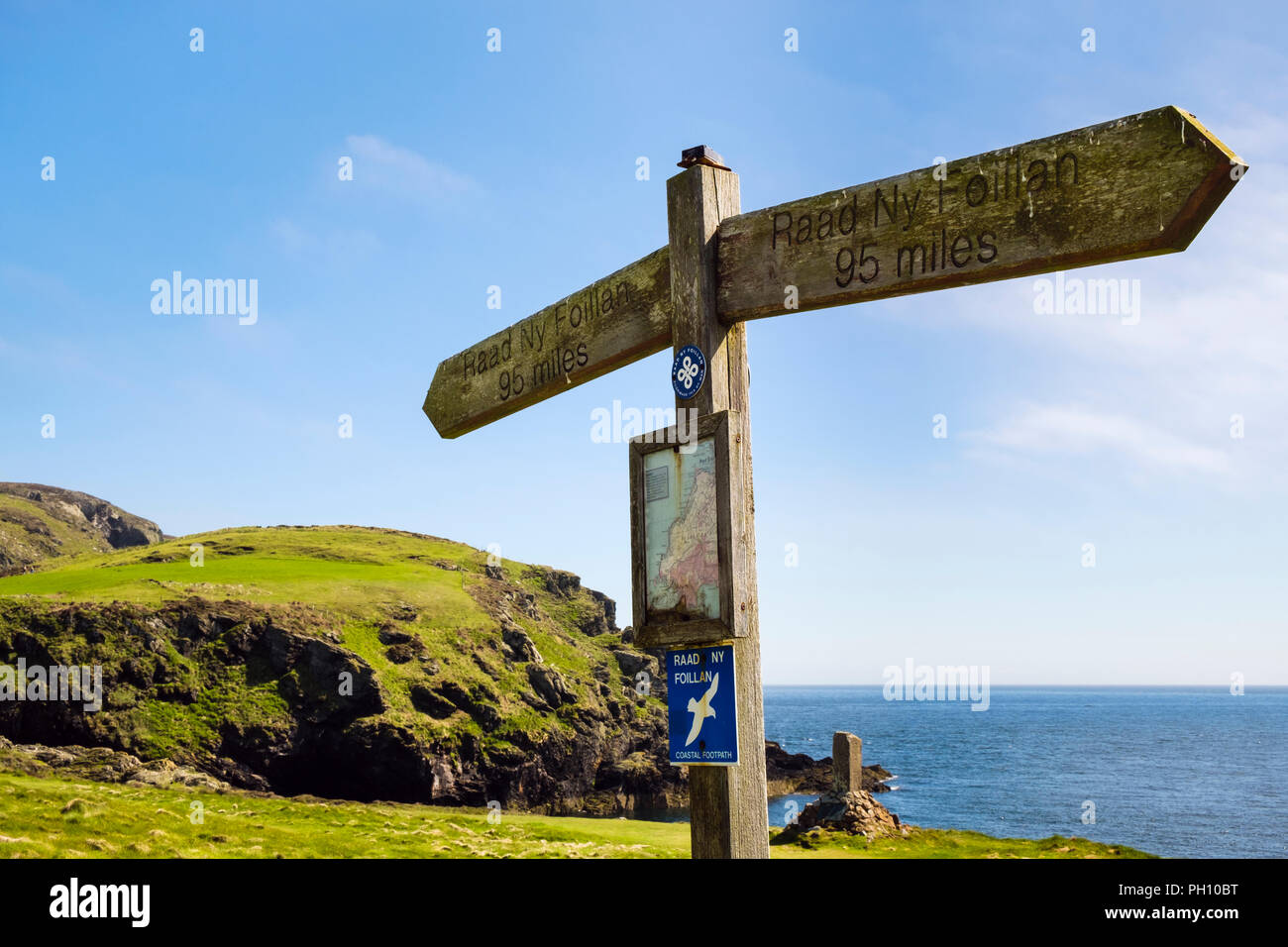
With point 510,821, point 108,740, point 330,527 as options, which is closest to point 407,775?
point 108,740

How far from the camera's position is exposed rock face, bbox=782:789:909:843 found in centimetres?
2416

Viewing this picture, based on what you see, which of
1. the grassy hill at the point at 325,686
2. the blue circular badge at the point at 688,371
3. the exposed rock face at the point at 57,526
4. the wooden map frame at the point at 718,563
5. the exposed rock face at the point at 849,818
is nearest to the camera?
the wooden map frame at the point at 718,563

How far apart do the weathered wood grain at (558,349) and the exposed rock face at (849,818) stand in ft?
63.1

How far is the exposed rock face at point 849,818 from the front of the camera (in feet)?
79.3

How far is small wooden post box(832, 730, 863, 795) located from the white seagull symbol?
89.4 feet

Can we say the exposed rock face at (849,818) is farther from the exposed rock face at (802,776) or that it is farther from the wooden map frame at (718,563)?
the exposed rock face at (802,776)

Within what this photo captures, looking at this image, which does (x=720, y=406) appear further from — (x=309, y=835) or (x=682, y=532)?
(x=309, y=835)

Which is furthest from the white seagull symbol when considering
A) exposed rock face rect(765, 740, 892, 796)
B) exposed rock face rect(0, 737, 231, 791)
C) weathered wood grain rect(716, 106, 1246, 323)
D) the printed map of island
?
exposed rock face rect(765, 740, 892, 796)

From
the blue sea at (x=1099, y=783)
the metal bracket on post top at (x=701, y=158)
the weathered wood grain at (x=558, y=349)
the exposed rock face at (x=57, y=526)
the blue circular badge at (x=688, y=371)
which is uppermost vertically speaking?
the exposed rock face at (x=57, y=526)

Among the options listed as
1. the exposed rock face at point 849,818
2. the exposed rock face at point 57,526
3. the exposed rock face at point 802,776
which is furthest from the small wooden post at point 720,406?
the exposed rock face at point 57,526

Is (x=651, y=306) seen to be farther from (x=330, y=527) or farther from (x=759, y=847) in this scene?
(x=330, y=527)
